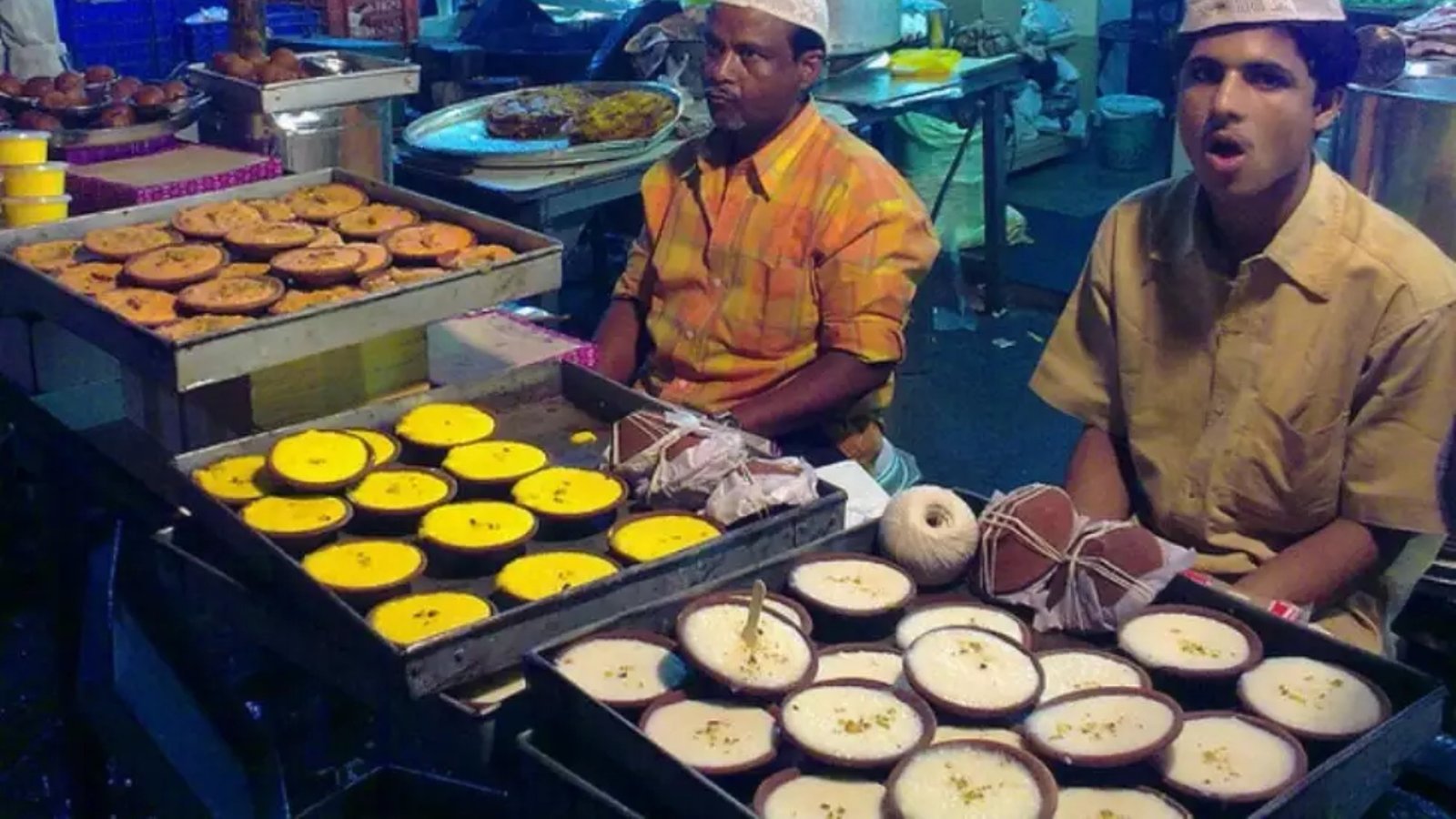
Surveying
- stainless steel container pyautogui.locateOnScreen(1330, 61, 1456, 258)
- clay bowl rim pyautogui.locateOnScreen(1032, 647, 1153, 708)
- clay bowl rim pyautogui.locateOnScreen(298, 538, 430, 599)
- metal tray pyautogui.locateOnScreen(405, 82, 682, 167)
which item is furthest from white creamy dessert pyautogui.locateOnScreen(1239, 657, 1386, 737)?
metal tray pyautogui.locateOnScreen(405, 82, 682, 167)

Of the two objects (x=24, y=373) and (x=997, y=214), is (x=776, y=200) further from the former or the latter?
(x=997, y=214)

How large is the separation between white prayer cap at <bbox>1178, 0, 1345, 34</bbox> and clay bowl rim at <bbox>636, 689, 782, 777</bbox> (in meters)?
1.18

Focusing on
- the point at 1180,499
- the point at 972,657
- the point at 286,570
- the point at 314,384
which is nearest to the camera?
the point at 972,657

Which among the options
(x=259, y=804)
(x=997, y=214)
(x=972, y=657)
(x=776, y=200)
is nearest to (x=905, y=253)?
(x=776, y=200)

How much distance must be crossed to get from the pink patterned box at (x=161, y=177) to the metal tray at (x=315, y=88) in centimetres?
13

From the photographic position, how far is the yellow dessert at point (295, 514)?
6.66 feet

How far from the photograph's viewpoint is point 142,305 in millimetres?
2486

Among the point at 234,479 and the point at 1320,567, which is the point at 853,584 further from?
the point at 234,479

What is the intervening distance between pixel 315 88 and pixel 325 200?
62 cm

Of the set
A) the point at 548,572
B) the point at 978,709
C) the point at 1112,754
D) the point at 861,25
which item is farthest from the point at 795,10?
the point at 861,25

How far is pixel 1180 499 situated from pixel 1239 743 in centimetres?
82

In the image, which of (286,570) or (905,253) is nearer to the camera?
(286,570)

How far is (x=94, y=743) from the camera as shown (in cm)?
294

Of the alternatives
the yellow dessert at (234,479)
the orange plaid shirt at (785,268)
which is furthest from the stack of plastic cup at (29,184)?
the orange plaid shirt at (785,268)
